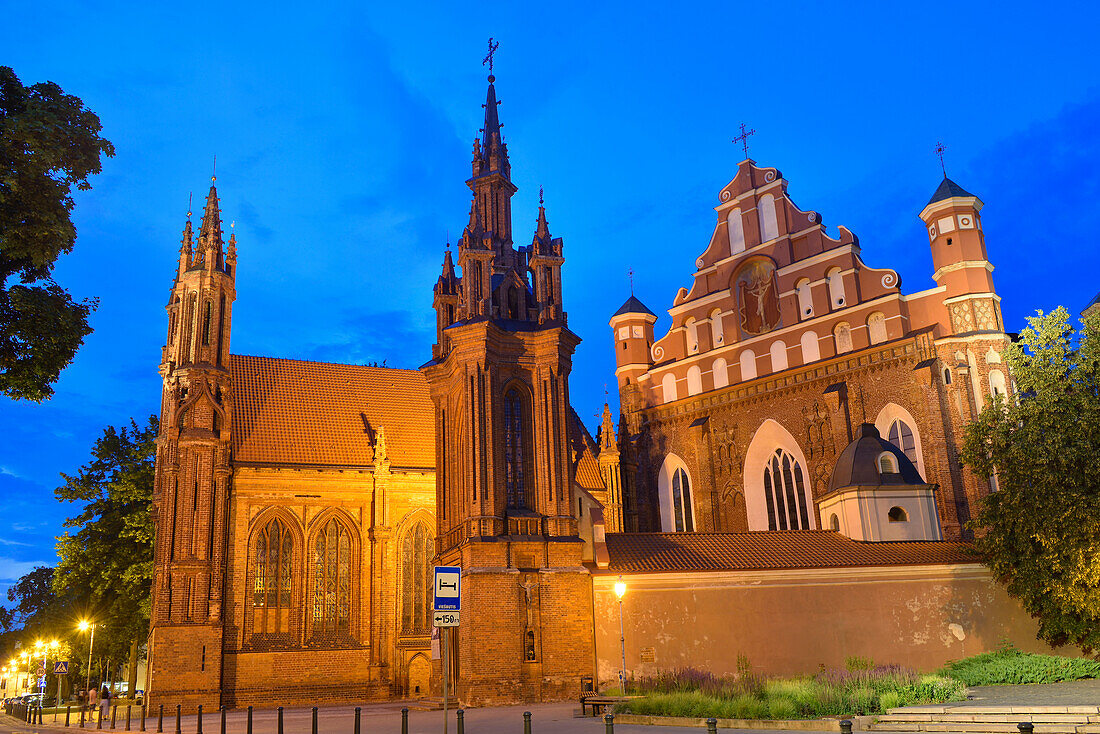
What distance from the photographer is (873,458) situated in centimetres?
3216

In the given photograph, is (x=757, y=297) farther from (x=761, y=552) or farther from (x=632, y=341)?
(x=761, y=552)

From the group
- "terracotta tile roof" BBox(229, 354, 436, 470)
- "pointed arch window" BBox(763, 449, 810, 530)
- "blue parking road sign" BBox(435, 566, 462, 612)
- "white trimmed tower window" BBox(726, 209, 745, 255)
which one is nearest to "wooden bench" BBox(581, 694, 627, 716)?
"blue parking road sign" BBox(435, 566, 462, 612)

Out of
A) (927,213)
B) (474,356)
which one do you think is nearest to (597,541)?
(474,356)

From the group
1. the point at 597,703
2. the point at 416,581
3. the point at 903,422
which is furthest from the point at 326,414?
the point at 903,422

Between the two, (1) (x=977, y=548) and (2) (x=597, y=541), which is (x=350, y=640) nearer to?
(2) (x=597, y=541)

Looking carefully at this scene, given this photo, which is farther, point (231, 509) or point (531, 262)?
point (231, 509)

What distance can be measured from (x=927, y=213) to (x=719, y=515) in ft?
50.5

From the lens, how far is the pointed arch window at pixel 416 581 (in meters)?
37.3

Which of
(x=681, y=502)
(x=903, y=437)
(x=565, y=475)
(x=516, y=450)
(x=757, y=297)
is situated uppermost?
A: (x=757, y=297)

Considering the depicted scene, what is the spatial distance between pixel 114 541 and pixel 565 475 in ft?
80.4

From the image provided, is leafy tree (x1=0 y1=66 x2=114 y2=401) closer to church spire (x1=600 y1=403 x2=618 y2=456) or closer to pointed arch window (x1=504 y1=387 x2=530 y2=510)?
pointed arch window (x1=504 y1=387 x2=530 y2=510)

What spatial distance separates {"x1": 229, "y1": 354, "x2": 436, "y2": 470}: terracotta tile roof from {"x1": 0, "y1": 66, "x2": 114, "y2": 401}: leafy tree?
23071mm

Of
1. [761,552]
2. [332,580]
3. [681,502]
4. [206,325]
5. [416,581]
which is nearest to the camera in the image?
[761,552]

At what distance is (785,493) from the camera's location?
37.6m
